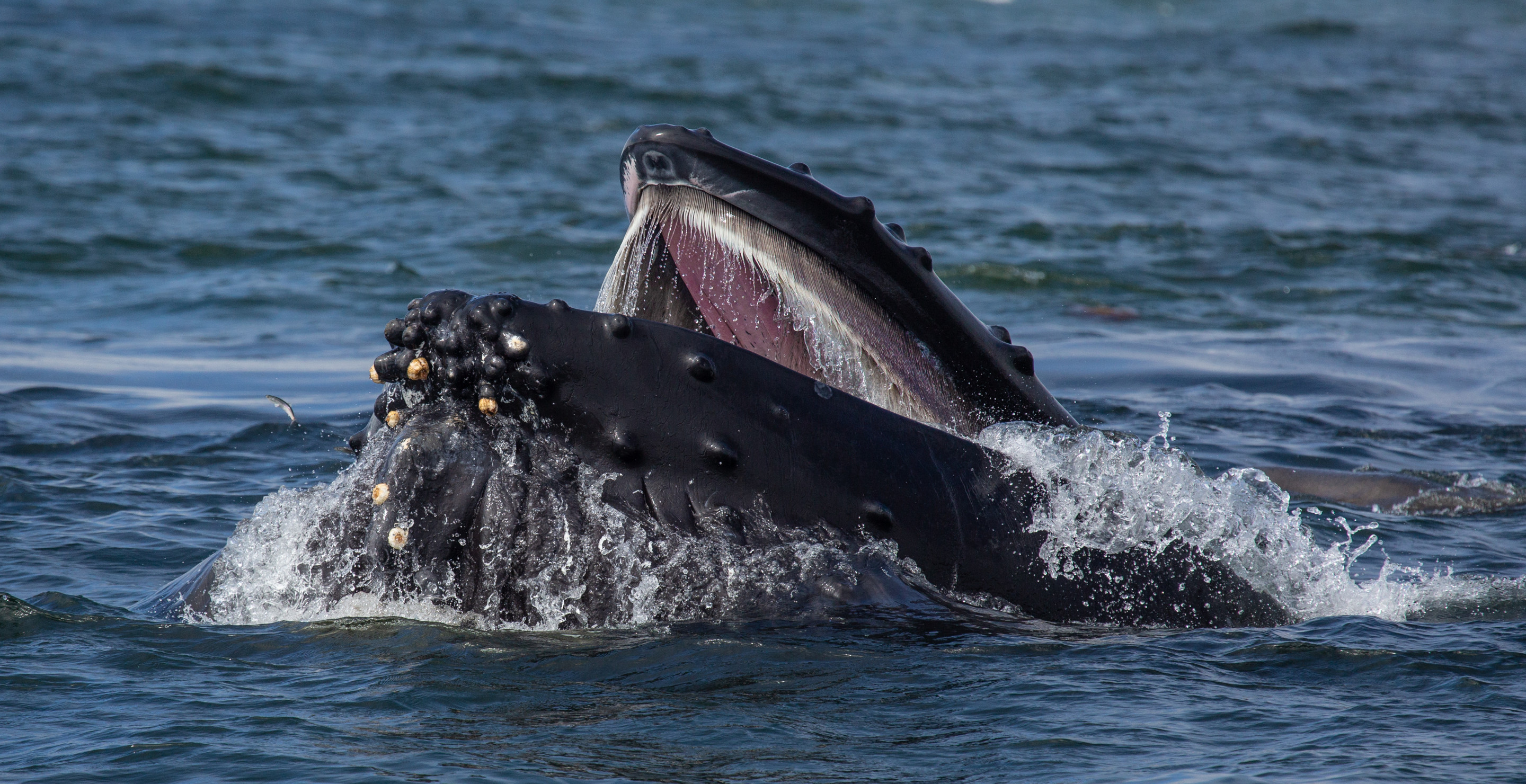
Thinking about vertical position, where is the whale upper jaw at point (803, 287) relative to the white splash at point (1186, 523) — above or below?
above

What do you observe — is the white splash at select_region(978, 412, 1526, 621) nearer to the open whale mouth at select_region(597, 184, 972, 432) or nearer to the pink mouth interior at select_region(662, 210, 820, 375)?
the open whale mouth at select_region(597, 184, 972, 432)

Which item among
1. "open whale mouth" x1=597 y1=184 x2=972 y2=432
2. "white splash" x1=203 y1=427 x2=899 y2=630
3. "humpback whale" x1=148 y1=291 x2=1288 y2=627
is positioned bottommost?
"white splash" x1=203 y1=427 x2=899 y2=630

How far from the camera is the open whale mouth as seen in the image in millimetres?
4488

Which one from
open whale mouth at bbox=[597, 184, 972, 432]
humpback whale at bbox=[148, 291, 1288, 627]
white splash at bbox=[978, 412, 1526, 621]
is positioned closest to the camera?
humpback whale at bbox=[148, 291, 1288, 627]

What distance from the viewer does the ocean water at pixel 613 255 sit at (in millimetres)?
4121

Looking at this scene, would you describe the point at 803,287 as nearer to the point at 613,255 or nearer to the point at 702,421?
the point at 702,421

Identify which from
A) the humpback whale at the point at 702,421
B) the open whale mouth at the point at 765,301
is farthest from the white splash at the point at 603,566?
the open whale mouth at the point at 765,301

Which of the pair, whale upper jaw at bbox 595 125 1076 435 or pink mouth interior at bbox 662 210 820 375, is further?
pink mouth interior at bbox 662 210 820 375

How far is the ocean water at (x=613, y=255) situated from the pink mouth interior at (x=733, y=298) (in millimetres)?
740

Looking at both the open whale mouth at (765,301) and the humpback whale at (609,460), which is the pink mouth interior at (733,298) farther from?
the humpback whale at (609,460)

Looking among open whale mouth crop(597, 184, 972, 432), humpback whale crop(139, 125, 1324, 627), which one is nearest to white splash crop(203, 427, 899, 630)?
humpback whale crop(139, 125, 1324, 627)

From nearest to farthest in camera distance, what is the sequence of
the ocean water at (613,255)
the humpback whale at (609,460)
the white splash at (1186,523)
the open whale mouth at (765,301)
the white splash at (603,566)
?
the ocean water at (613,255) < the humpback whale at (609,460) < the white splash at (603,566) < the open whale mouth at (765,301) < the white splash at (1186,523)

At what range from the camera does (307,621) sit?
4758mm

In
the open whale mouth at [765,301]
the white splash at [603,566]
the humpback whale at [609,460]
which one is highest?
the open whale mouth at [765,301]
